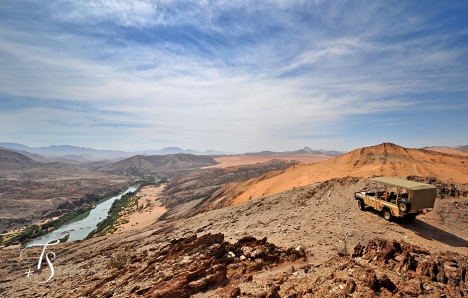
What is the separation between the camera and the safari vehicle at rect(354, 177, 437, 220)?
1034 cm

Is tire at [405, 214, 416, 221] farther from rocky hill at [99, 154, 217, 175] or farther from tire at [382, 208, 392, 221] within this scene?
rocky hill at [99, 154, 217, 175]

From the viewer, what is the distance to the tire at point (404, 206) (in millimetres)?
10484

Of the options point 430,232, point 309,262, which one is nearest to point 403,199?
point 430,232

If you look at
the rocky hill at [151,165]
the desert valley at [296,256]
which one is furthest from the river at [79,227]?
the rocky hill at [151,165]

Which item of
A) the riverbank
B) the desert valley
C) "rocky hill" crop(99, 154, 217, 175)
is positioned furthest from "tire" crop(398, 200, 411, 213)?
Answer: "rocky hill" crop(99, 154, 217, 175)

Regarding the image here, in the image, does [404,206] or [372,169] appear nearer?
[404,206]

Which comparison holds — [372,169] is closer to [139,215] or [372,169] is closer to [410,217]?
[410,217]

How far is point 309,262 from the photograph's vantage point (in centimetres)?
838

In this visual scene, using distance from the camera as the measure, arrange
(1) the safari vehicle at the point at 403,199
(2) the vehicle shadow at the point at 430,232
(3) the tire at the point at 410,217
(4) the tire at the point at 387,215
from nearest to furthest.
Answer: (2) the vehicle shadow at the point at 430,232 < (1) the safari vehicle at the point at 403,199 < (3) the tire at the point at 410,217 < (4) the tire at the point at 387,215

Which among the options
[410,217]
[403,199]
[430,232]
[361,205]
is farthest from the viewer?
[361,205]

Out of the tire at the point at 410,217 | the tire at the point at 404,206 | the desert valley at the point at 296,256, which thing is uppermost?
the tire at the point at 404,206

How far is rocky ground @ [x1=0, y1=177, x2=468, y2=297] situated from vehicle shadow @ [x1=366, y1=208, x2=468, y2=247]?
0.15 ft

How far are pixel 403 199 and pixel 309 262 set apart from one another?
615cm

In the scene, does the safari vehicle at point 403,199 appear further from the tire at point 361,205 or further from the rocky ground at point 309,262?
the rocky ground at point 309,262
